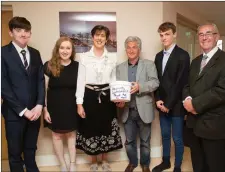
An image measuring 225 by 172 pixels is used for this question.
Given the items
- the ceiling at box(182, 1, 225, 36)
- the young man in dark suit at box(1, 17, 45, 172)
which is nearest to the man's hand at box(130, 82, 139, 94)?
the young man in dark suit at box(1, 17, 45, 172)

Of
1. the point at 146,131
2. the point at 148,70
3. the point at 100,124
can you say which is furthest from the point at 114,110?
the point at 148,70

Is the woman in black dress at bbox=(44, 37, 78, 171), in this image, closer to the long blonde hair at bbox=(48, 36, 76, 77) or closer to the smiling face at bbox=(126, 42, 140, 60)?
the long blonde hair at bbox=(48, 36, 76, 77)

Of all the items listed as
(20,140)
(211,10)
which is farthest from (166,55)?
(211,10)

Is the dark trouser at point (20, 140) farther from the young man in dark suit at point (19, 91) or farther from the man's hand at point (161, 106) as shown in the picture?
the man's hand at point (161, 106)

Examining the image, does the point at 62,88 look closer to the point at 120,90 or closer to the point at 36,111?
the point at 36,111

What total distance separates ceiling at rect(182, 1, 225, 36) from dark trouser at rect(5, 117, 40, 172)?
2617 millimetres

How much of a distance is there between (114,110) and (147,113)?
327 millimetres

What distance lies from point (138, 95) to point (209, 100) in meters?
0.75

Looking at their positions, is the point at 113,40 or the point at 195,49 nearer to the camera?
the point at 113,40

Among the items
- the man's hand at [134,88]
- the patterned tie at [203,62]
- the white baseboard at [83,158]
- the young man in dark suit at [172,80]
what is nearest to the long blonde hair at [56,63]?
the man's hand at [134,88]

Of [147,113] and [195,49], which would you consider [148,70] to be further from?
[195,49]

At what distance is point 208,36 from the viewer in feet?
5.79

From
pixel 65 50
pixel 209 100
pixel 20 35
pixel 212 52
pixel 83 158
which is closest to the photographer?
pixel 209 100

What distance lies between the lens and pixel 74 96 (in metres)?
2.22
